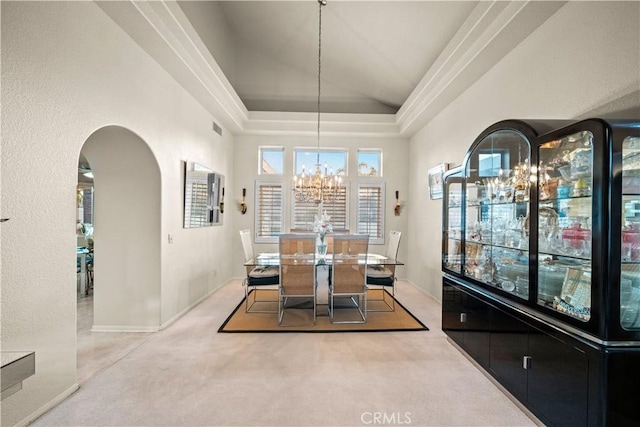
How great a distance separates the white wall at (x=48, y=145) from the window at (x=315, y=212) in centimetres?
369

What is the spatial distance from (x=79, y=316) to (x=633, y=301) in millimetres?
5493

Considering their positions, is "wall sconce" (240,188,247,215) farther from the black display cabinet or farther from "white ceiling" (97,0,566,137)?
the black display cabinet

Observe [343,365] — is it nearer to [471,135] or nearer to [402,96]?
[471,135]

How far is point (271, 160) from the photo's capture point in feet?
21.1

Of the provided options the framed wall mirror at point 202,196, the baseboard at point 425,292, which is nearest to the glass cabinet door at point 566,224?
the baseboard at point 425,292

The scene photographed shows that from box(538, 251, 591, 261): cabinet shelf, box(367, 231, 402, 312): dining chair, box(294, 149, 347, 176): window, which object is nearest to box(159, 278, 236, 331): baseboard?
box(367, 231, 402, 312): dining chair

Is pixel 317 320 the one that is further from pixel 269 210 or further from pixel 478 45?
pixel 478 45

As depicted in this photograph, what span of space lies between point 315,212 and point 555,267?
15.2ft

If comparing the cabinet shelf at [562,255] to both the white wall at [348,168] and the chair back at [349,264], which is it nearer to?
the chair back at [349,264]

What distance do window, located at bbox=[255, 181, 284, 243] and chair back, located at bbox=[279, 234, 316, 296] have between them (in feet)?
8.68

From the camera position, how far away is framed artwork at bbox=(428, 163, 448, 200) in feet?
15.1

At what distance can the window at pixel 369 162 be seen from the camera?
6477 millimetres

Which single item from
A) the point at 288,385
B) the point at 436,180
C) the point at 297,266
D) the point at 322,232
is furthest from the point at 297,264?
the point at 436,180

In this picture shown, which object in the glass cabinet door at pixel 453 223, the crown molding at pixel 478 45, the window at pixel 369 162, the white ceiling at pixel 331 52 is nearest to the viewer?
the crown molding at pixel 478 45
